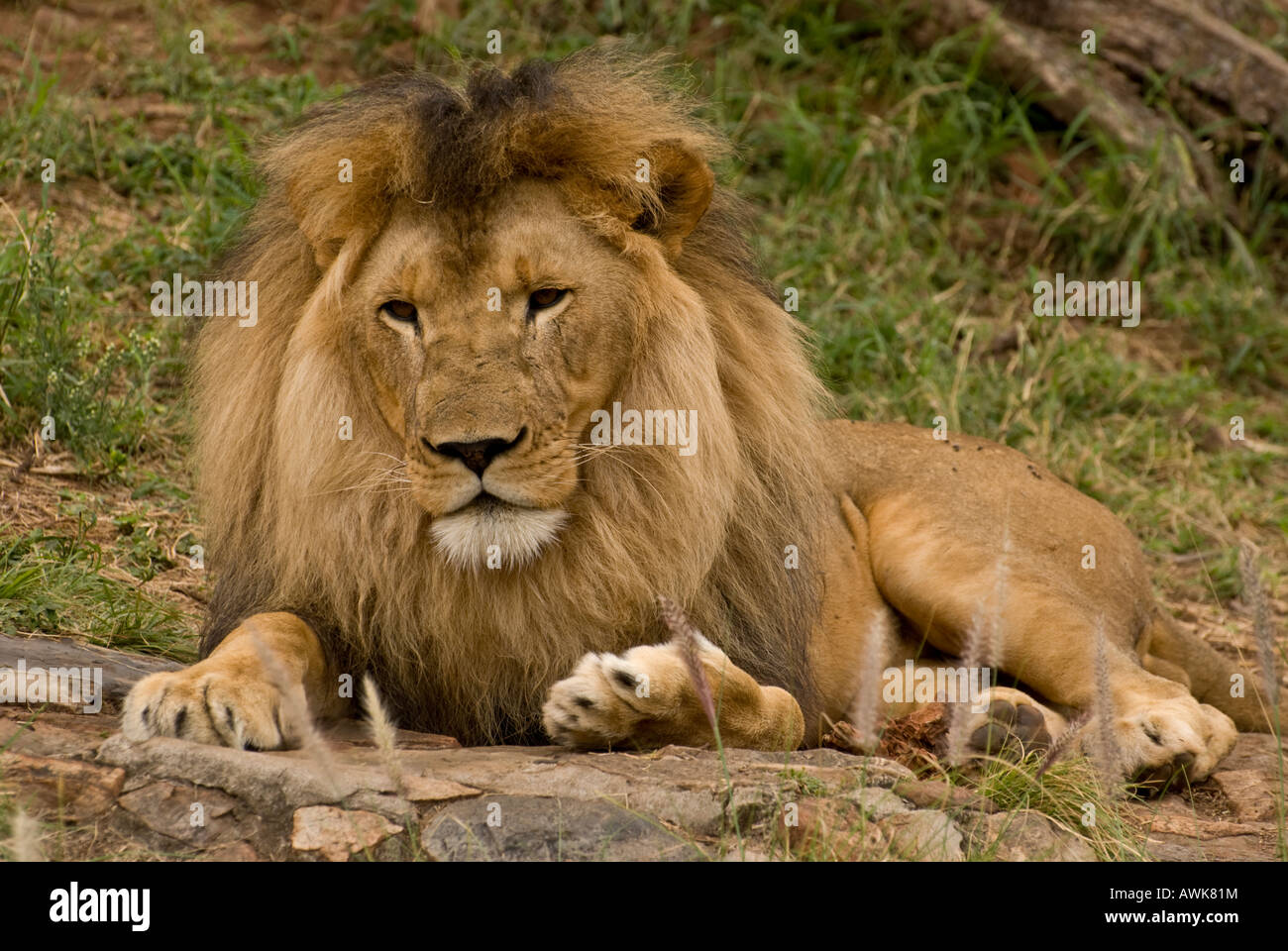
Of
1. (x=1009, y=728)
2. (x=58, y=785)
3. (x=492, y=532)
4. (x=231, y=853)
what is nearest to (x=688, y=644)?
(x=492, y=532)

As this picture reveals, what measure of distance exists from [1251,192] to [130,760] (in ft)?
25.5

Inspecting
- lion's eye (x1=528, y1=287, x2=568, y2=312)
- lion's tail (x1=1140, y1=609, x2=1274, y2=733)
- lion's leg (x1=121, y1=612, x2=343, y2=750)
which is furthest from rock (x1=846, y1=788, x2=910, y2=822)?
lion's tail (x1=1140, y1=609, x2=1274, y2=733)

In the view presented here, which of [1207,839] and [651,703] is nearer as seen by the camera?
[651,703]

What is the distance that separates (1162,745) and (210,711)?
2661 millimetres

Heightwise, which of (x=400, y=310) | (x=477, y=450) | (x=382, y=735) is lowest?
(x=382, y=735)

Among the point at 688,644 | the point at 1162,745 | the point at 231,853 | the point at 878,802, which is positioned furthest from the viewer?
the point at 1162,745

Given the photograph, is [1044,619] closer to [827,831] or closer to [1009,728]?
[1009,728]

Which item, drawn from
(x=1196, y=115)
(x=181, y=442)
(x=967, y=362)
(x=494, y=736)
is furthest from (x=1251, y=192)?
(x=494, y=736)

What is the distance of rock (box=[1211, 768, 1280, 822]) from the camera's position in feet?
14.4

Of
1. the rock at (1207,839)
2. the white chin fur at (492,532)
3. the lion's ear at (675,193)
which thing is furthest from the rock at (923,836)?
the lion's ear at (675,193)

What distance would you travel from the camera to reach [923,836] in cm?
324

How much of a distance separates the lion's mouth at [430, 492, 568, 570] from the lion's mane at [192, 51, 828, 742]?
148 mm

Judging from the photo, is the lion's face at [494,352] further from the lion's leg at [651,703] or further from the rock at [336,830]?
the rock at [336,830]

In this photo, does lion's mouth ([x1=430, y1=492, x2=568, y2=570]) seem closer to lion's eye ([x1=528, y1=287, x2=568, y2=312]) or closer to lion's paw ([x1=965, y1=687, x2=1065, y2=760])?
lion's eye ([x1=528, y1=287, x2=568, y2=312])
